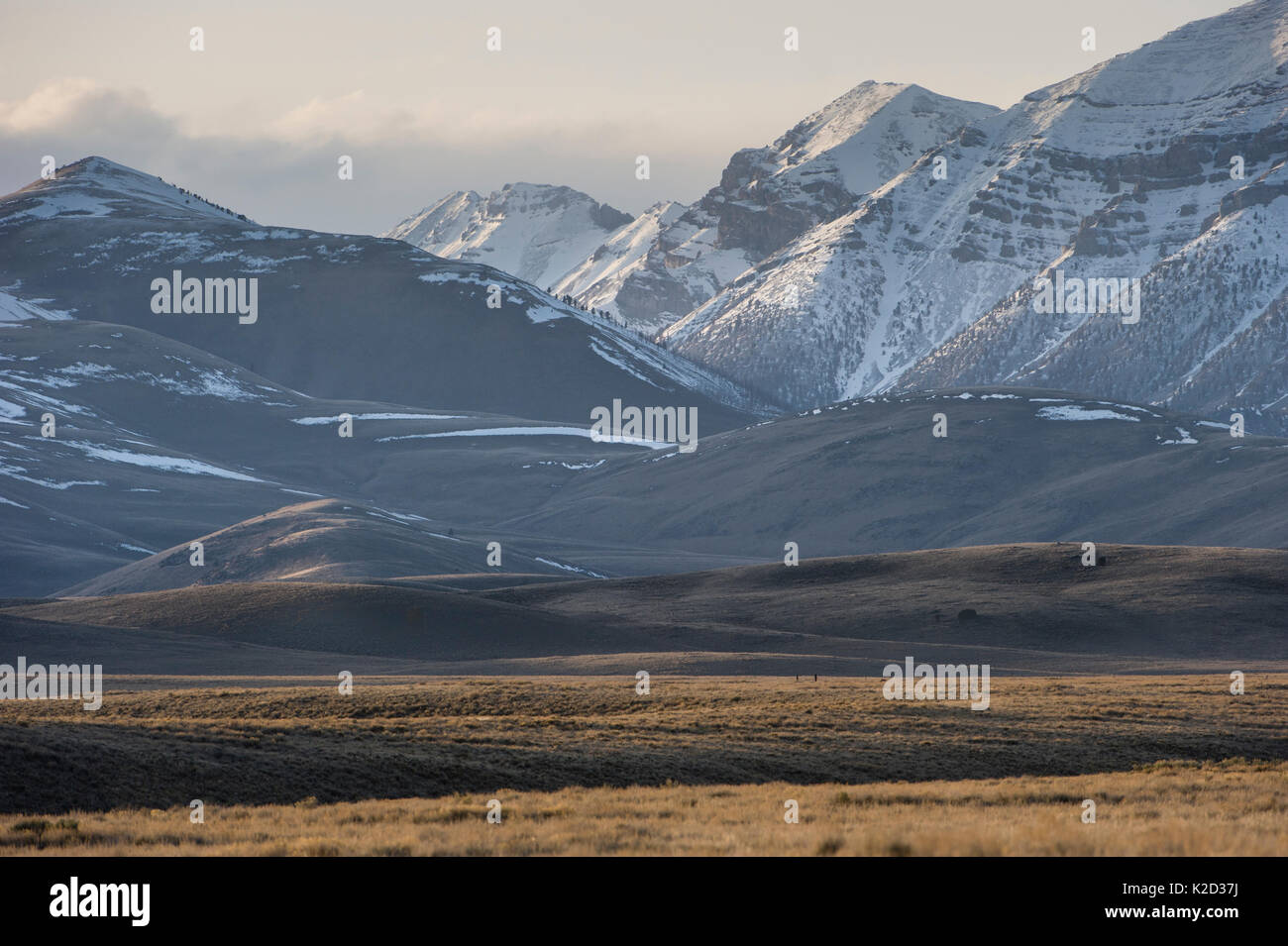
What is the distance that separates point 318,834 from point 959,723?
31.5 m

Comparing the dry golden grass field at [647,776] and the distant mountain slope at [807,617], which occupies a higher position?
the distant mountain slope at [807,617]

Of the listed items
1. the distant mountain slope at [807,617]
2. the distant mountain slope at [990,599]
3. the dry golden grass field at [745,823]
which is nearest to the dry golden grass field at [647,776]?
the dry golden grass field at [745,823]

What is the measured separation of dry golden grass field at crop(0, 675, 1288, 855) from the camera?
818 inches

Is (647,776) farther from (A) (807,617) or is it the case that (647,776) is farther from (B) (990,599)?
(B) (990,599)

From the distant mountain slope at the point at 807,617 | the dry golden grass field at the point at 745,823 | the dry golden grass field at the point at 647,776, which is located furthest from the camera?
the distant mountain slope at the point at 807,617

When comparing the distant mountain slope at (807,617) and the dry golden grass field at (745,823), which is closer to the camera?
the dry golden grass field at (745,823)

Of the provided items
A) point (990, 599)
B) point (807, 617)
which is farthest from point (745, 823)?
point (990, 599)

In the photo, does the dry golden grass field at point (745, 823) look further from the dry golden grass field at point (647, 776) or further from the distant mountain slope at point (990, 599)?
the distant mountain slope at point (990, 599)

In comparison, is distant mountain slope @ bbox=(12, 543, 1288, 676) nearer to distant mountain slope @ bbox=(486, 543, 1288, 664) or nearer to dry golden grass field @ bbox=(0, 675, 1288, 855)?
distant mountain slope @ bbox=(486, 543, 1288, 664)

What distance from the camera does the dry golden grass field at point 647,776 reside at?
20.8 m

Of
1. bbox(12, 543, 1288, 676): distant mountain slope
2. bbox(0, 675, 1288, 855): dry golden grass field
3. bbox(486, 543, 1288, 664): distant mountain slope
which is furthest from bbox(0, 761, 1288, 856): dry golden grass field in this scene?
bbox(486, 543, 1288, 664): distant mountain slope

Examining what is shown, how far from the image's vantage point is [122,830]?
909 inches

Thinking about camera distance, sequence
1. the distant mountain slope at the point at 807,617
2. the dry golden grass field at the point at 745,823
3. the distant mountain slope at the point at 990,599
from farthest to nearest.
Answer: the distant mountain slope at the point at 990,599, the distant mountain slope at the point at 807,617, the dry golden grass field at the point at 745,823

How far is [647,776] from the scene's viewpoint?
3569cm
